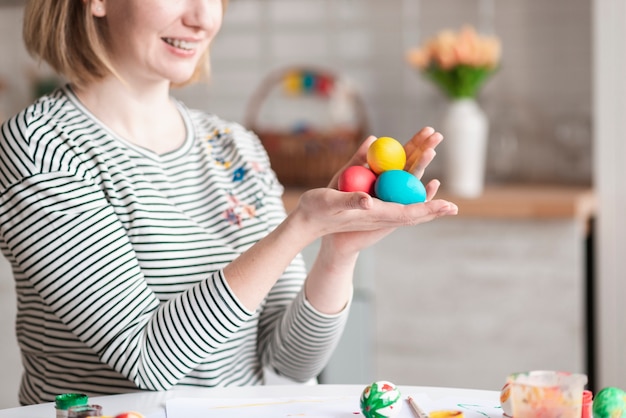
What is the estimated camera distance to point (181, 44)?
138 cm

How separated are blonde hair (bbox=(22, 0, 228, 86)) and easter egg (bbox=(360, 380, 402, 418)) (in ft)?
2.17

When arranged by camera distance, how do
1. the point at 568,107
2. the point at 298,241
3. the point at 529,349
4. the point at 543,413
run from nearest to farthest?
the point at 543,413
the point at 298,241
the point at 529,349
the point at 568,107

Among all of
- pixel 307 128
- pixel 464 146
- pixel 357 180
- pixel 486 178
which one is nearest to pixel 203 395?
pixel 357 180

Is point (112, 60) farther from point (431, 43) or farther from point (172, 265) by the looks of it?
point (431, 43)

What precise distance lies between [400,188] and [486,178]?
186cm

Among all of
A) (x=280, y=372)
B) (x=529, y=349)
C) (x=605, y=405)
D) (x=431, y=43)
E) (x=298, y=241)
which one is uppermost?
(x=431, y=43)

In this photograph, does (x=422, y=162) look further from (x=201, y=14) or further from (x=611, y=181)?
(x=611, y=181)

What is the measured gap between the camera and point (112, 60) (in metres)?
1.41

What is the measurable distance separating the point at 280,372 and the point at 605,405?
635mm

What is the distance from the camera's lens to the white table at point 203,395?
1.13m

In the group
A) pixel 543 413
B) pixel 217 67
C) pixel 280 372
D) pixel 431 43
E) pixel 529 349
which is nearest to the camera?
pixel 543 413

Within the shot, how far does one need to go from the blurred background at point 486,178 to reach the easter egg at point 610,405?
4.59ft

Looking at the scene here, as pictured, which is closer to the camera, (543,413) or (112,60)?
(543,413)

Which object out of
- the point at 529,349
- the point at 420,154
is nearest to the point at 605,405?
the point at 420,154
